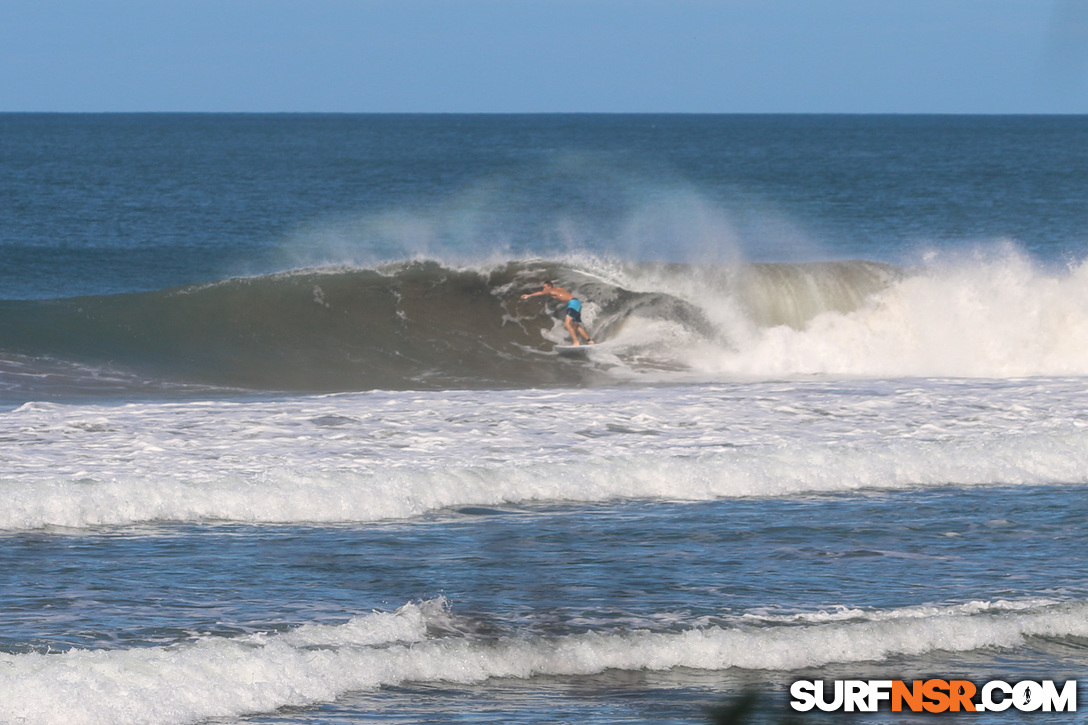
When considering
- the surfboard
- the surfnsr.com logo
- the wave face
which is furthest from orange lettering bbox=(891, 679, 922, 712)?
the surfboard

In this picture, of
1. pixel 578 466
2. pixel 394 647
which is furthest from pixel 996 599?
pixel 578 466

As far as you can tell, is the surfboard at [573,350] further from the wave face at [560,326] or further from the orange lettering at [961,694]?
the orange lettering at [961,694]

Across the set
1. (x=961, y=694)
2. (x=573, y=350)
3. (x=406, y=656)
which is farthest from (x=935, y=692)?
(x=573, y=350)

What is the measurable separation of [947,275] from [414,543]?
14589 mm

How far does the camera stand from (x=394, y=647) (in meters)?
5.91

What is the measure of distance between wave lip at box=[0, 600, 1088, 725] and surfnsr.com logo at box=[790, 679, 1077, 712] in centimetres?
28

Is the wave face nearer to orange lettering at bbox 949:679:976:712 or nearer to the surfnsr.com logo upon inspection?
the surfnsr.com logo

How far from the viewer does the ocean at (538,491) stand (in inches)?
227

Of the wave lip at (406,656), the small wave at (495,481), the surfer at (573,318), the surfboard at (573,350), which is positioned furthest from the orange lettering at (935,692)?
the surfer at (573,318)

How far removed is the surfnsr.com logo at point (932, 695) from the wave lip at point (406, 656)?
28 centimetres

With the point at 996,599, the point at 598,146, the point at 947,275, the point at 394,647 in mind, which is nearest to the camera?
the point at 394,647

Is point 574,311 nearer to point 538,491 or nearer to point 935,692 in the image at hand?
point 538,491

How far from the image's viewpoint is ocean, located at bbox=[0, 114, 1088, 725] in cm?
577

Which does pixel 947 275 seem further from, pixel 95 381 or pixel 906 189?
pixel 906 189
